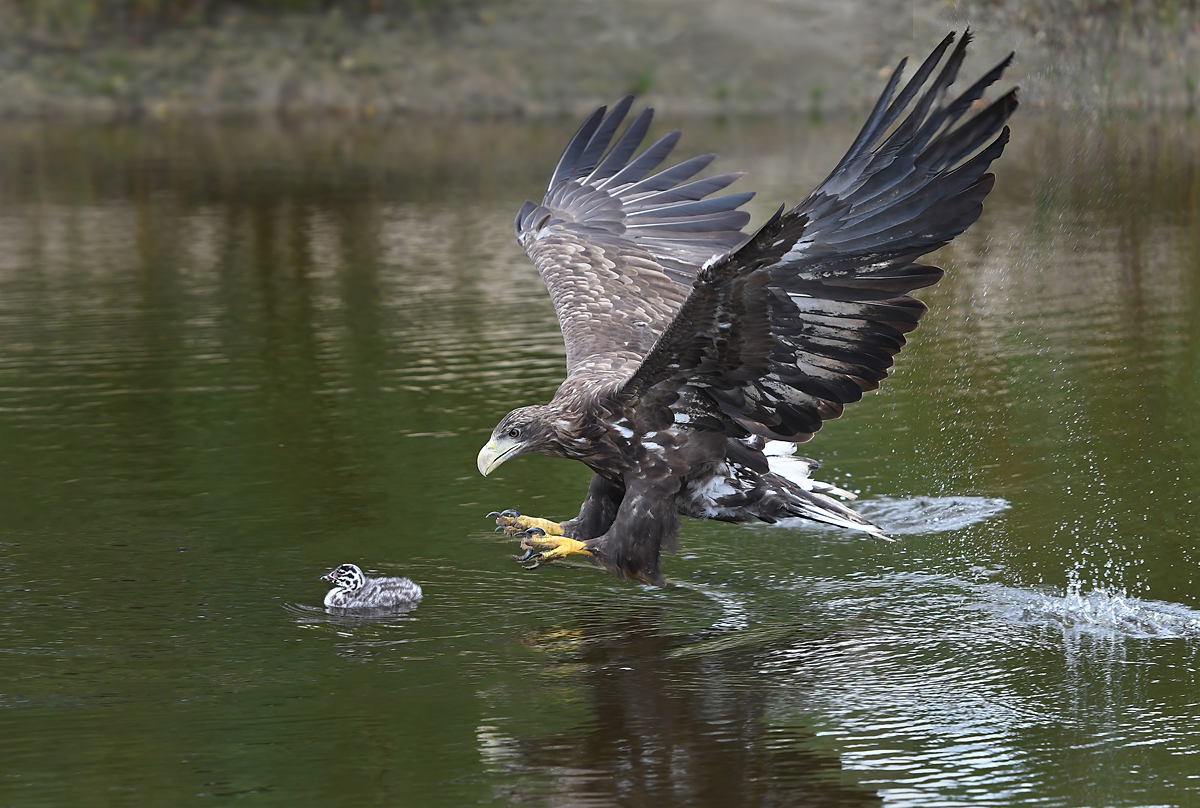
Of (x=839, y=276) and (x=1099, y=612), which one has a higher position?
(x=839, y=276)

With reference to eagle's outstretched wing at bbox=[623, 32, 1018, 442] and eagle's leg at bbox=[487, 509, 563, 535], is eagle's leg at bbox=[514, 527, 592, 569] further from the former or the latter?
eagle's outstretched wing at bbox=[623, 32, 1018, 442]

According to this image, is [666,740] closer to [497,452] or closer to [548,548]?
[548,548]

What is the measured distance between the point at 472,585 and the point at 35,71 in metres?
31.0

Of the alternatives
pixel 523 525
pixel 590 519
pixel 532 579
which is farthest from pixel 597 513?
pixel 532 579

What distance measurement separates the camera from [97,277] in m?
Result: 16.2

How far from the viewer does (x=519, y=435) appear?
6.60m

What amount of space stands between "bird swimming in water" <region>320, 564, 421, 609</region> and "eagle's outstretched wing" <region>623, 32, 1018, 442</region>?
1336mm

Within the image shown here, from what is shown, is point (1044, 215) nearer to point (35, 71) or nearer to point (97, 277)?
point (97, 277)

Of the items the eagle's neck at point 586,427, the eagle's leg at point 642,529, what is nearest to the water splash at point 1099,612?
the eagle's leg at point 642,529

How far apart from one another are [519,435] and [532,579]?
0.92m

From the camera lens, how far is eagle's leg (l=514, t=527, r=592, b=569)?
657 centimetres

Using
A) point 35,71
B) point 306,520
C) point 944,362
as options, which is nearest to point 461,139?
point 35,71

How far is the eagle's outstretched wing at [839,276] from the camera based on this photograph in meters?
5.45

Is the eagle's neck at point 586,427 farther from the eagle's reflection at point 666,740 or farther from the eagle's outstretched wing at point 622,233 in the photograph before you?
the eagle's outstretched wing at point 622,233
